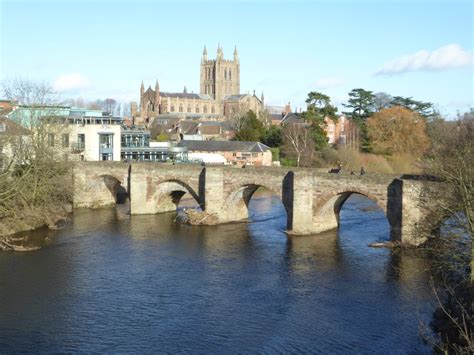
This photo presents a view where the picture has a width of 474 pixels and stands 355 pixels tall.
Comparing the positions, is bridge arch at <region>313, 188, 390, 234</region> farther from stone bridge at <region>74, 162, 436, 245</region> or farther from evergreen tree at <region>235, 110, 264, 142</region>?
evergreen tree at <region>235, 110, 264, 142</region>

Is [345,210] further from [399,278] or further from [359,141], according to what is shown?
[359,141]

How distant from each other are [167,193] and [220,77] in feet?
334

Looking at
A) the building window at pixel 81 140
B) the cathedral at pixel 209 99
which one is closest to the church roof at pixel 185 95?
the cathedral at pixel 209 99

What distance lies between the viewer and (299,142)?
71312mm

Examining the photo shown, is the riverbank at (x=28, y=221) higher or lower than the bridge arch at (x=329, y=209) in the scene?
lower

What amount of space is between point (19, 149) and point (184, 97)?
9416cm

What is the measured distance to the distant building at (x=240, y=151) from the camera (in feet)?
229

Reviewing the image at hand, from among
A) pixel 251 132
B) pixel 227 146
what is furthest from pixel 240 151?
pixel 251 132

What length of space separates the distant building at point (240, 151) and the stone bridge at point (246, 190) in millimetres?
19518

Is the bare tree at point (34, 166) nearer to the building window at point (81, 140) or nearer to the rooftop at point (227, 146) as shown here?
the building window at point (81, 140)

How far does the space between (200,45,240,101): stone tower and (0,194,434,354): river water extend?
4293 inches

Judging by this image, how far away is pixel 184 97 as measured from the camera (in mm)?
131750

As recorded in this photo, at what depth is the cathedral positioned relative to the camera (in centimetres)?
12750

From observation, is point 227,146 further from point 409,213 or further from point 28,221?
point 409,213
